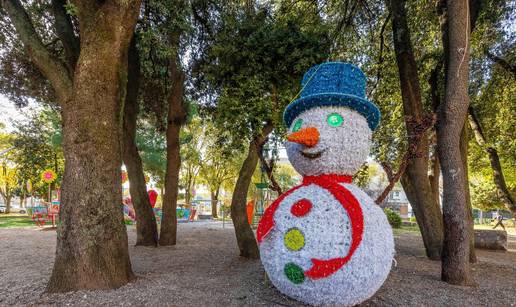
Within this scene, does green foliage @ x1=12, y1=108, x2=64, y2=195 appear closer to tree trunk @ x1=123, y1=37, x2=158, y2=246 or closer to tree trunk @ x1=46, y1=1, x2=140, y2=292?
tree trunk @ x1=123, y1=37, x2=158, y2=246

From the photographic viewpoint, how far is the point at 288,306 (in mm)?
4281

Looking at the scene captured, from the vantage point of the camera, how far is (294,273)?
3.93 meters

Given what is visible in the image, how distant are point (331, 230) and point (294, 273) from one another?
0.69 metres

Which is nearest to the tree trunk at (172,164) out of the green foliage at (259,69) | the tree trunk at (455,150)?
the green foliage at (259,69)

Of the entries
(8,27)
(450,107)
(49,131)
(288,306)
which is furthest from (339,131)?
(49,131)

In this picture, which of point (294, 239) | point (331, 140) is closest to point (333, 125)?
point (331, 140)

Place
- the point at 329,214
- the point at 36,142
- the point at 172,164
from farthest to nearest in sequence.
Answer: the point at 36,142
the point at 172,164
the point at 329,214

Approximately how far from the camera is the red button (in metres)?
4.02

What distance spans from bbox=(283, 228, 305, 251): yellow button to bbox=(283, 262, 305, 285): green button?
8.0 inches

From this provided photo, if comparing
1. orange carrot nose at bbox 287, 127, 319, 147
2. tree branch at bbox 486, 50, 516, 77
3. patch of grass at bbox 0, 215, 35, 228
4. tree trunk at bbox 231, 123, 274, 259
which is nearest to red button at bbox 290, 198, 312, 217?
orange carrot nose at bbox 287, 127, 319, 147

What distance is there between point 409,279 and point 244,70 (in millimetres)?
5310

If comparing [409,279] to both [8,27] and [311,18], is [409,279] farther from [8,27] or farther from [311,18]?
[8,27]

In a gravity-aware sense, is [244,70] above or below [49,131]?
below

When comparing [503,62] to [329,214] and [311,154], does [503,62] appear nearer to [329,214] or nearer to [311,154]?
[311,154]
